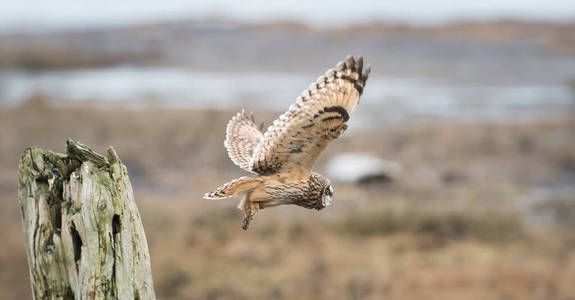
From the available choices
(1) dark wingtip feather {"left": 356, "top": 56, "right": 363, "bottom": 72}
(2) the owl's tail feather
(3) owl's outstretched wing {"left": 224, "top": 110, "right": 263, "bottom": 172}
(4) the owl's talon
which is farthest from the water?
(4) the owl's talon

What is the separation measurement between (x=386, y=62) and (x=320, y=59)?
5288mm

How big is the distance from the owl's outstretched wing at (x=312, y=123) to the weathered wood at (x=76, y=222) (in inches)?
31.6

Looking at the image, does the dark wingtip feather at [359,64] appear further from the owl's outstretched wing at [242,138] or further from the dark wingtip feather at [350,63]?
the owl's outstretched wing at [242,138]

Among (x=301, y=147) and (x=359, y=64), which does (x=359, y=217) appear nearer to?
(x=359, y=64)

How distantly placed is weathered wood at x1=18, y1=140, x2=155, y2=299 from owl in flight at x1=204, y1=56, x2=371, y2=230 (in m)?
0.62

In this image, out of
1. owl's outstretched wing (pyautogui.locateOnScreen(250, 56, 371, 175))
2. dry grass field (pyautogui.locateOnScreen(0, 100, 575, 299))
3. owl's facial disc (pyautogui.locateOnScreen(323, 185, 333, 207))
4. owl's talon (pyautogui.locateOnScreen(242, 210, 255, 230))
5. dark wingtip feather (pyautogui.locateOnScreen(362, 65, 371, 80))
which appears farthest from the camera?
dry grass field (pyautogui.locateOnScreen(0, 100, 575, 299))

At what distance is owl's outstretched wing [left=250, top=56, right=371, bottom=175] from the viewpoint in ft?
12.1

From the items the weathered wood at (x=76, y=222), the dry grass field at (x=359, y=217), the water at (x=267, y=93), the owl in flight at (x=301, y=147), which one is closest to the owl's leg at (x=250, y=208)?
the owl in flight at (x=301, y=147)

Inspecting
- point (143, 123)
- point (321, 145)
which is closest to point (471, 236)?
point (143, 123)

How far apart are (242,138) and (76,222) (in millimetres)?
1217

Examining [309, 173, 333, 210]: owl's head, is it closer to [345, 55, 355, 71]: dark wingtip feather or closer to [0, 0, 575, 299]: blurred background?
[345, 55, 355, 71]: dark wingtip feather

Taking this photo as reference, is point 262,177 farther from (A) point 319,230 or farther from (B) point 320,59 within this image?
(B) point 320,59

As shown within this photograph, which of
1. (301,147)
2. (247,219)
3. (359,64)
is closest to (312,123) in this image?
(301,147)

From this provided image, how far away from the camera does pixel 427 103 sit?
43.7 meters
